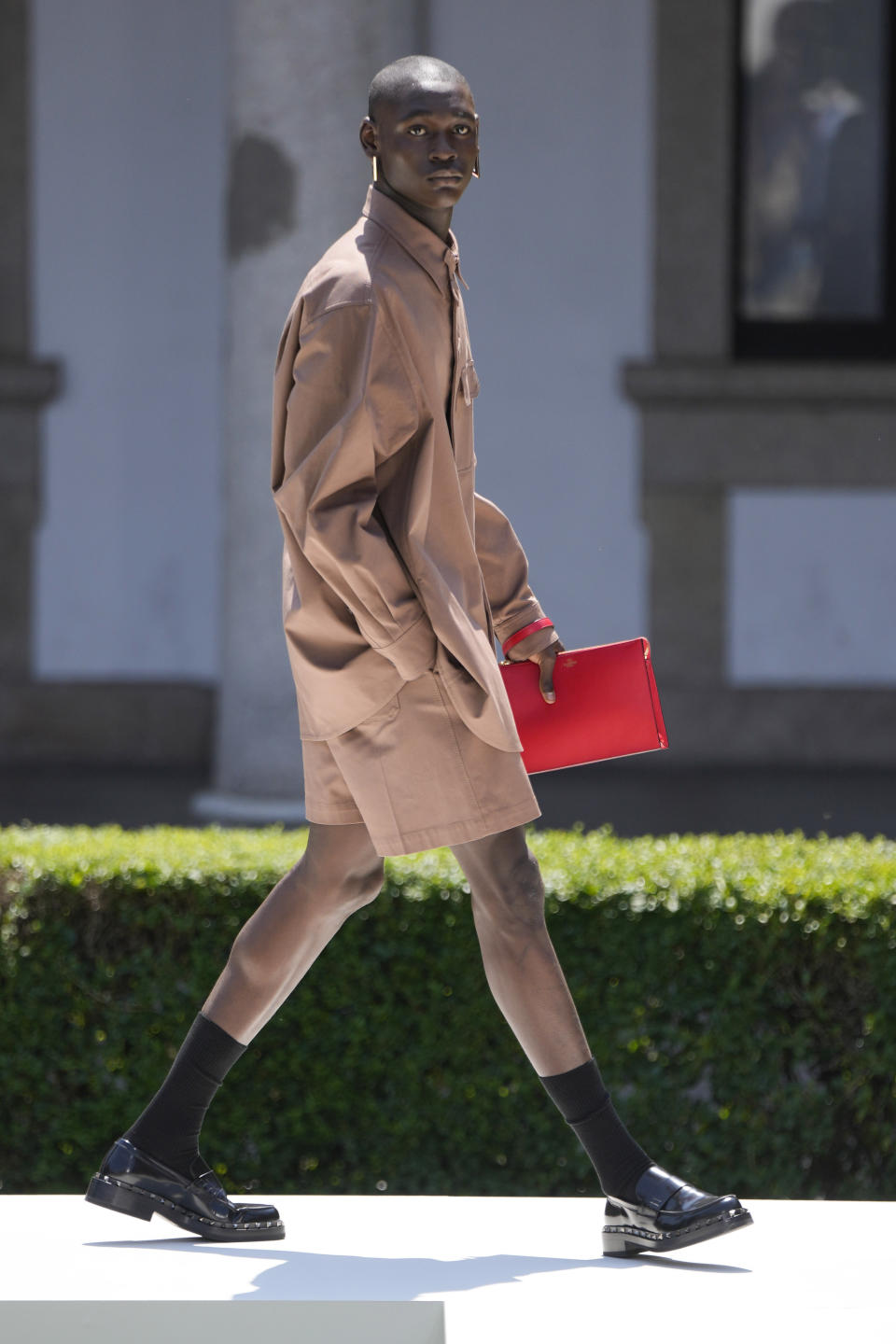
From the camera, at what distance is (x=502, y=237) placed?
8.89 m

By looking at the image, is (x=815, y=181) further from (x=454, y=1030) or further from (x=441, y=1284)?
(x=441, y=1284)

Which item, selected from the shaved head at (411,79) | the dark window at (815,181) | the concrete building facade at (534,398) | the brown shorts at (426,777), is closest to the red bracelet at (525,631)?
the brown shorts at (426,777)

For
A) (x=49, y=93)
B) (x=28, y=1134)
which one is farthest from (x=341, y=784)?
(x=49, y=93)

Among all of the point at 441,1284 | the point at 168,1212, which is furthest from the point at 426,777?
the point at 168,1212

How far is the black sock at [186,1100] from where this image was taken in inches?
A: 108

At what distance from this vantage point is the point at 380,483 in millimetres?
2576

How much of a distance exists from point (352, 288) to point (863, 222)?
7771 mm

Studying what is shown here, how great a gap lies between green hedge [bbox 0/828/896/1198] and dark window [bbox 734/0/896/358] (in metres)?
6.47

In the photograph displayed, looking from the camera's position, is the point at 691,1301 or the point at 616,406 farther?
the point at 616,406

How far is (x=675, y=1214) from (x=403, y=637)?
988mm

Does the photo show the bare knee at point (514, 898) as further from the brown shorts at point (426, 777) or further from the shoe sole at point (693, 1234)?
the shoe sole at point (693, 1234)

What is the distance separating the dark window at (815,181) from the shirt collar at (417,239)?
707 centimetres

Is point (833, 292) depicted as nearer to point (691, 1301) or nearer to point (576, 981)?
point (576, 981)

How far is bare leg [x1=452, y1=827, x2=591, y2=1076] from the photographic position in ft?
8.56
